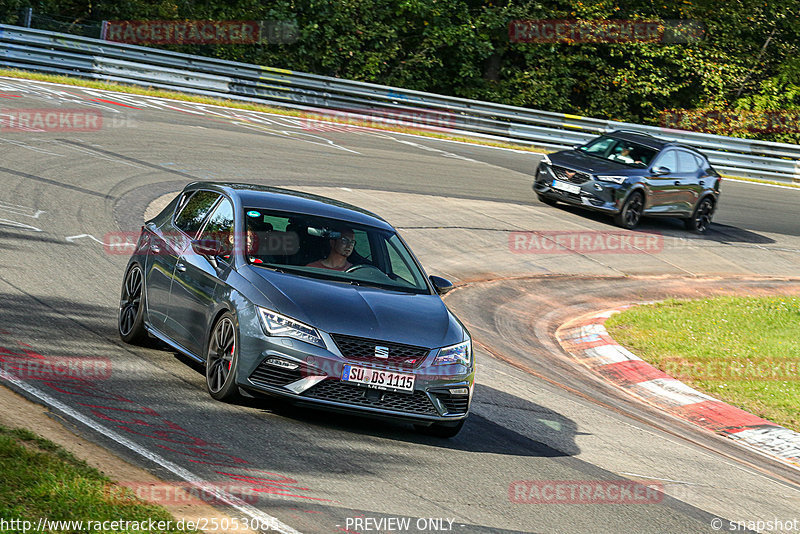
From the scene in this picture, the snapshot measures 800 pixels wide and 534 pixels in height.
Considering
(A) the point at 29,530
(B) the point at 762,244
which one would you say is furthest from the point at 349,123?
(A) the point at 29,530

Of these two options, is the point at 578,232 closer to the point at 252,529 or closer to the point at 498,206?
the point at 498,206

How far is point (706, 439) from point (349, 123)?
20.7 metres

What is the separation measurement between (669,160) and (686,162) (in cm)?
78

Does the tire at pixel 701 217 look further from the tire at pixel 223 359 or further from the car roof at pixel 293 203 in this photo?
the tire at pixel 223 359

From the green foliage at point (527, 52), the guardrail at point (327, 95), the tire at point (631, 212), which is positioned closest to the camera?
the tire at point (631, 212)

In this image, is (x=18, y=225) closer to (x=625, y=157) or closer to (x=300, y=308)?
(x=300, y=308)

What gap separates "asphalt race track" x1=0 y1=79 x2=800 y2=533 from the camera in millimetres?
6387

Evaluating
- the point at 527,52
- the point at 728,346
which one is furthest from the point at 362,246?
the point at 527,52

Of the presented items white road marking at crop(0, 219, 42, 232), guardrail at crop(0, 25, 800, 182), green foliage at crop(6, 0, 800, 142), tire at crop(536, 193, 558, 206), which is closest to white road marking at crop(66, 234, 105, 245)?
white road marking at crop(0, 219, 42, 232)

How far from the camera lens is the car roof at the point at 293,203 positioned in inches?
334

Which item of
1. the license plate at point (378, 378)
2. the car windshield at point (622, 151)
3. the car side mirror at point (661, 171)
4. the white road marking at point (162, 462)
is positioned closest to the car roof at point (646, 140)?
the car windshield at point (622, 151)

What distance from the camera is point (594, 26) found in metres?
36.5

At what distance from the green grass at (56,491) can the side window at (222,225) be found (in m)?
2.86

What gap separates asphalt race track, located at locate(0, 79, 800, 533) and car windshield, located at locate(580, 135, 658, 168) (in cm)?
136
